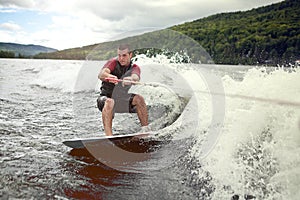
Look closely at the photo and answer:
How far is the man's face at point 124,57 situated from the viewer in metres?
6.56

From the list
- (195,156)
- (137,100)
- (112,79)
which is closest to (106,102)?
(112,79)

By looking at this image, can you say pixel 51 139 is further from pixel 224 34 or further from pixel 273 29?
pixel 273 29

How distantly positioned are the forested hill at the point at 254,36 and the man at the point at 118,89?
54429mm

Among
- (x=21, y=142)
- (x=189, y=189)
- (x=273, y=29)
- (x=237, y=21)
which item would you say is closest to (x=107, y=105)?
(x=21, y=142)

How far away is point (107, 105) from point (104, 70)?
73 cm

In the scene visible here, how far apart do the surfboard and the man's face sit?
153 centimetres

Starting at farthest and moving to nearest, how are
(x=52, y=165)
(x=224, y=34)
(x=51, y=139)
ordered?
(x=224, y=34)
(x=51, y=139)
(x=52, y=165)

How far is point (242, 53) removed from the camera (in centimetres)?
6975

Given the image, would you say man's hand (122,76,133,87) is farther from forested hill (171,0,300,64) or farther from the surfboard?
forested hill (171,0,300,64)

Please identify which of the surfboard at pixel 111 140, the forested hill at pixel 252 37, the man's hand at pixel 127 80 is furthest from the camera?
the forested hill at pixel 252 37

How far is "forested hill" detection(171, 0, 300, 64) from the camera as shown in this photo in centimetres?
6681

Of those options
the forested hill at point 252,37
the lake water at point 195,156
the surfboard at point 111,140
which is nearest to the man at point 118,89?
the surfboard at point 111,140

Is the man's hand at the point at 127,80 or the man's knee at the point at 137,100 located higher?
the man's hand at the point at 127,80

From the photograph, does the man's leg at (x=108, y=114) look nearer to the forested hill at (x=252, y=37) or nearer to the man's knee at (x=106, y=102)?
the man's knee at (x=106, y=102)
